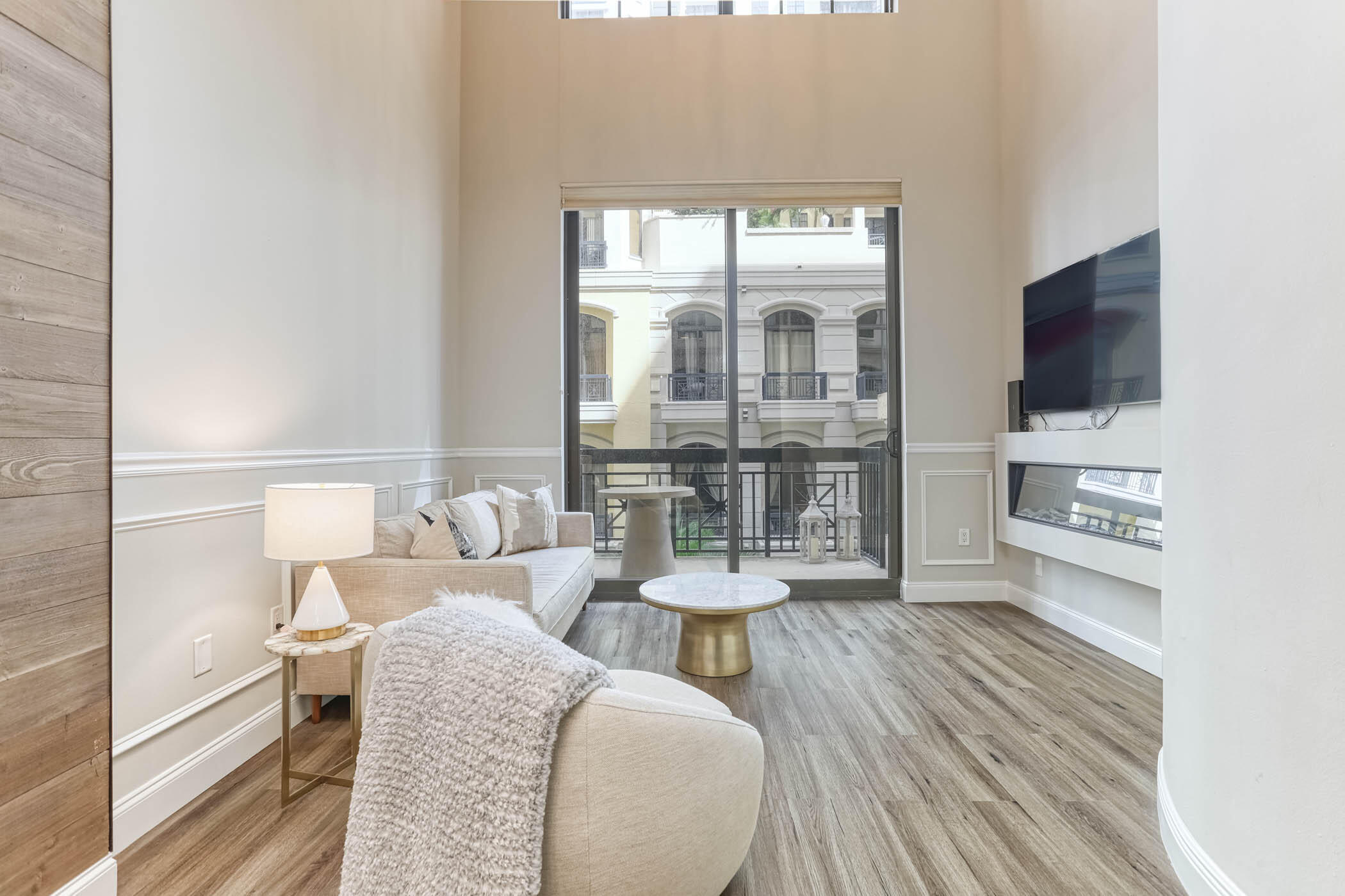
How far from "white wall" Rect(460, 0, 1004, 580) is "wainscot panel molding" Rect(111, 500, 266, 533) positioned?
310 centimetres

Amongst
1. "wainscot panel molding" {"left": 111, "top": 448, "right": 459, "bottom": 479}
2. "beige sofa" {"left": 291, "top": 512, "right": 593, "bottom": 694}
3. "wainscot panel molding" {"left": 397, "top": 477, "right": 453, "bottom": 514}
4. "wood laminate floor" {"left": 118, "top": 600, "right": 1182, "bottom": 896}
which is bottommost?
"wood laminate floor" {"left": 118, "top": 600, "right": 1182, "bottom": 896}

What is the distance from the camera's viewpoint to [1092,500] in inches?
127

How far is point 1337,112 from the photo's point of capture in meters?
1.07

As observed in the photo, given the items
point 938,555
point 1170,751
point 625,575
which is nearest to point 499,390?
point 625,575

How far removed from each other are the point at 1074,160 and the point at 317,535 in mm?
3991

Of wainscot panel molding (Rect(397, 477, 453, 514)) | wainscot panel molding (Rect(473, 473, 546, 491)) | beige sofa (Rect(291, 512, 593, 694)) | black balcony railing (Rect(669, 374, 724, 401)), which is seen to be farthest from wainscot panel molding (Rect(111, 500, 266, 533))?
black balcony railing (Rect(669, 374, 724, 401))

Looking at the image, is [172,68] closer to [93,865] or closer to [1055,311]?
[93,865]

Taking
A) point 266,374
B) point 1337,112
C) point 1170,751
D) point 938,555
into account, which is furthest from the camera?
point 938,555

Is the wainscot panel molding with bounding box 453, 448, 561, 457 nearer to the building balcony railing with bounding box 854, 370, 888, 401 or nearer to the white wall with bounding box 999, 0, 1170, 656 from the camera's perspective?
the building balcony railing with bounding box 854, 370, 888, 401

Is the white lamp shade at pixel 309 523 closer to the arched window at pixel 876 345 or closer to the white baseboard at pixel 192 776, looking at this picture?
the white baseboard at pixel 192 776

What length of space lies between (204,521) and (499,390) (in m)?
2.43

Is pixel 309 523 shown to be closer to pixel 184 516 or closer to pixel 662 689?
pixel 184 516

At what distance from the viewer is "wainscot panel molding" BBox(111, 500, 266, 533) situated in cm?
172

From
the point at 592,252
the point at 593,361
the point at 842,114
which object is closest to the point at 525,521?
the point at 593,361
